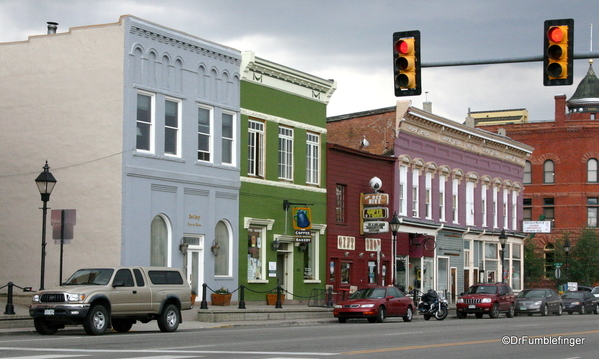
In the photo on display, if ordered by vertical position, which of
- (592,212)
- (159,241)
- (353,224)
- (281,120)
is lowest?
(159,241)

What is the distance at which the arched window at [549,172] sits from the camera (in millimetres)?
78562

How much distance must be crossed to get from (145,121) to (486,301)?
15478 millimetres

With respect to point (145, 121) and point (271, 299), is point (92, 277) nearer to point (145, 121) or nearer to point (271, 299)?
point (145, 121)

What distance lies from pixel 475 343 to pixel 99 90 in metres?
16.9

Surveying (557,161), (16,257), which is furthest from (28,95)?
(557,161)

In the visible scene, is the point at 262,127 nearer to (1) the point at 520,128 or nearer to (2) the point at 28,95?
(2) the point at 28,95

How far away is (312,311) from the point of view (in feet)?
113

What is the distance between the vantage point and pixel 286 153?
3909 centimetres

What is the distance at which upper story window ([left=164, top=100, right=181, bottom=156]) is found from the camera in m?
33.2

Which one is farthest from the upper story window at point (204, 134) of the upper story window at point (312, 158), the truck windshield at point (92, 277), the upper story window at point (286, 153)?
the truck windshield at point (92, 277)

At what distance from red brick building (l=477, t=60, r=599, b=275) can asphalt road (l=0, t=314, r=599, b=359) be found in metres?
55.3

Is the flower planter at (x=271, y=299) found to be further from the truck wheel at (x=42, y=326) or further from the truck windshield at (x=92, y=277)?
the truck wheel at (x=42, y=326)

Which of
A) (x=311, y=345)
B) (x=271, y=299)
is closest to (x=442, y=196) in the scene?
(x=271, y=299)

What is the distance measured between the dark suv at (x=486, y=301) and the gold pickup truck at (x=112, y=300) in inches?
627
